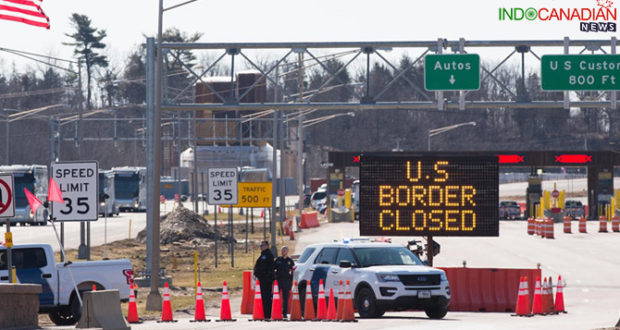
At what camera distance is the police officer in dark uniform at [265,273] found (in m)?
22.8

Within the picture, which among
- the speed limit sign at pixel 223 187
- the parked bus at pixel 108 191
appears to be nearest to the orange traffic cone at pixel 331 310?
the speed limit sign at pixel 223 187

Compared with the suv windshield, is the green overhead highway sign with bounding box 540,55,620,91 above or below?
above

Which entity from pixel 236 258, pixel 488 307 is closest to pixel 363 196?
pixel 488 307

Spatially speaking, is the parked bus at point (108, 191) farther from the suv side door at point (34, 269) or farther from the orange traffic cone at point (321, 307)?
the orange traffic cone at point (321, 307)

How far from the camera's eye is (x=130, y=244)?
→ 171 feet

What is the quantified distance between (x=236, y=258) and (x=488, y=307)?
1998 centimetres

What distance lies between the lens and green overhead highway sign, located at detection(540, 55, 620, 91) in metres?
33.7

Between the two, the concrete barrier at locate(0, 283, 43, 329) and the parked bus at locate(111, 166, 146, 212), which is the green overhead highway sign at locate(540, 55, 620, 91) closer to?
the concrete barrier at locate(0, 283, 43, 329)

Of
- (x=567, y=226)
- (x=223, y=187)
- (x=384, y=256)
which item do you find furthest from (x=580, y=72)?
(x=567, y=226)

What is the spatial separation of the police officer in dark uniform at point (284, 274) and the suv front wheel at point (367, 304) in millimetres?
1427

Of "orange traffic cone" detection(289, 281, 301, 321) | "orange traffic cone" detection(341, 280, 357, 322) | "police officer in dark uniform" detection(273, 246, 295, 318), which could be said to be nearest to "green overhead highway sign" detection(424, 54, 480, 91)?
"police officer in dark uniform" detection(273, 246, 295, 318)

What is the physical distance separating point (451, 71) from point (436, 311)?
12.5 m

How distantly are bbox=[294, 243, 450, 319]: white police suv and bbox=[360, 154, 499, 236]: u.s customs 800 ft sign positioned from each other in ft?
4.18

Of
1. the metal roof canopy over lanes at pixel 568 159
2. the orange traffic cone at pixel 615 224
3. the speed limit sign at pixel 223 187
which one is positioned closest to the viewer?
the speed limit sign at pixel 223 187
